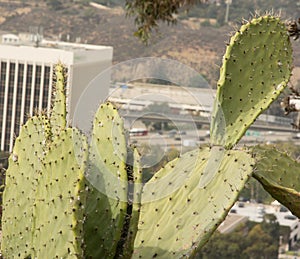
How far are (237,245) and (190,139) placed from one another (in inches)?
589

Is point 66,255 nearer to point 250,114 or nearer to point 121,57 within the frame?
point 250,114

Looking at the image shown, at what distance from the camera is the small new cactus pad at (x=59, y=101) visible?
1450mm

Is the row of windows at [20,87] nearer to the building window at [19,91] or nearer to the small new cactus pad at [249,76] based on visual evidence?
the building window at [19,91]

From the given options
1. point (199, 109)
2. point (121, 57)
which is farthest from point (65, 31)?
point (199, 109)

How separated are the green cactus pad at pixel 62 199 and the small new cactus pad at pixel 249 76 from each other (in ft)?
1.40

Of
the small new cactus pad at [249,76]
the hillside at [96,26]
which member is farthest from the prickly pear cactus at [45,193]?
the hillside at [96,26]

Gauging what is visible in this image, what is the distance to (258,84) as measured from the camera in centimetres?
172

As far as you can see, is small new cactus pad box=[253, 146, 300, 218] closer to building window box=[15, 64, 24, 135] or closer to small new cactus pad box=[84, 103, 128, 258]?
small new cactus pad box=[84, 103, 128, 258]

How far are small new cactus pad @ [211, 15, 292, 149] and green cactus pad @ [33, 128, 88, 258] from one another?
428 millimetres

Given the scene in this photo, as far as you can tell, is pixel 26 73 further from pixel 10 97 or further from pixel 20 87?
pixel 10 97

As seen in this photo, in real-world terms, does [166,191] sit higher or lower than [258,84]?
lower

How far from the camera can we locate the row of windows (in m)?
26.2

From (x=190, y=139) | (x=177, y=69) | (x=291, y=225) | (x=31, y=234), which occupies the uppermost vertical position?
(x=177, y=69)

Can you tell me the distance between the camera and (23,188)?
1475mm
